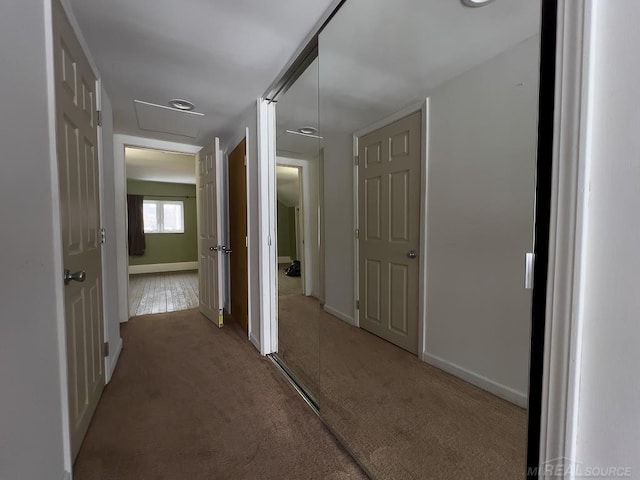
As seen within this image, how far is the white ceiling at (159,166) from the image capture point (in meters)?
4.14

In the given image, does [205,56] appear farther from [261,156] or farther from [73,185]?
[73,185]

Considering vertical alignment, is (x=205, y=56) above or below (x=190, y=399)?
above

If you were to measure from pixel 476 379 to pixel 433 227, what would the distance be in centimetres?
80

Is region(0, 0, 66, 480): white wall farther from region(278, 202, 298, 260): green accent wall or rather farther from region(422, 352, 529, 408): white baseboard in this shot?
region(278, 202, 298, 260): green accent wall

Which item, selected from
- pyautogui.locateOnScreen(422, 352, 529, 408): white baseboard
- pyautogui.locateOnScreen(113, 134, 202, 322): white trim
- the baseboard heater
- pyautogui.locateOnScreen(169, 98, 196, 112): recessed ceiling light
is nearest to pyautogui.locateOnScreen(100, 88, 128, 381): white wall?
pyautogui.locateOnScreen(169, 98, 196, 112): recessed ceiling light

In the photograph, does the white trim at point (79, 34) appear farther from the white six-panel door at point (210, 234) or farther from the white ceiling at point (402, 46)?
the white ceiling at point (402, 46)

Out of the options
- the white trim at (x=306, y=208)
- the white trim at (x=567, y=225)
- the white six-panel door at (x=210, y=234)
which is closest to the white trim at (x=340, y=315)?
the white trim at (x=306, y=208)

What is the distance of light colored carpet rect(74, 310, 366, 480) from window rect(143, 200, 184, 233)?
5009mm

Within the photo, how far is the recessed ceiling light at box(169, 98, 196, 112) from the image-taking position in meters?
2.30

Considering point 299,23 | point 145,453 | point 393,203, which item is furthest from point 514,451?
point 299,23

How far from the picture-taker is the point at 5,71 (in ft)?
2.45

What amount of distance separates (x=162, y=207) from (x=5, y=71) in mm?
6549

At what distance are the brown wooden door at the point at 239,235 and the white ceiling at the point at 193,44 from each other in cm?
61

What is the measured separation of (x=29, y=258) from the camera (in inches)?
34.2
